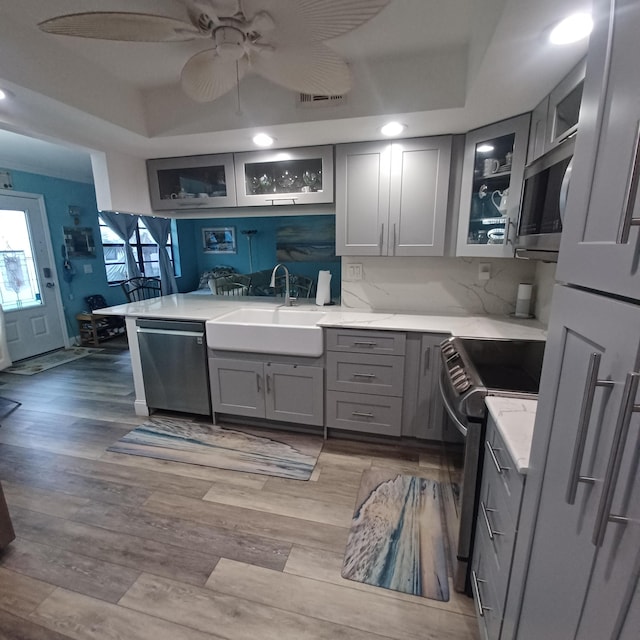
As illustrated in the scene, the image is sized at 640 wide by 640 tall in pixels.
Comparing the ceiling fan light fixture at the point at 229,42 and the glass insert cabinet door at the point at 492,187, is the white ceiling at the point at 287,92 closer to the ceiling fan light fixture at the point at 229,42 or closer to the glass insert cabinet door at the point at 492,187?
the glass insert cabinet door at the point at 492,187

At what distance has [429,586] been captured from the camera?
1.47m

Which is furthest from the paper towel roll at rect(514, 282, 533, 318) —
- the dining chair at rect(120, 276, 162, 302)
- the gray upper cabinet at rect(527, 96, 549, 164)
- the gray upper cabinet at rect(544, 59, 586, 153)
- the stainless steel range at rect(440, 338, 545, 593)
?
the dining chair at rect(120, 276, 162, 302)

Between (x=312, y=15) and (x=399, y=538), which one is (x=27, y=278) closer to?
(x=312, y=15)

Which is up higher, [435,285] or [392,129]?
[392,129]

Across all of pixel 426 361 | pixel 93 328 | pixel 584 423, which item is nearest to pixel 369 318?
pixel 426 361

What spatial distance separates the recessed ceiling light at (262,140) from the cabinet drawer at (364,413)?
1.86m

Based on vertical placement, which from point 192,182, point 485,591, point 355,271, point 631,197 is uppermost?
point 192,182

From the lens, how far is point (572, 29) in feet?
3.80

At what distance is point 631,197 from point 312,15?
1.13m

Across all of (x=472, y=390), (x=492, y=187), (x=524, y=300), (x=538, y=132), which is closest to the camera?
(x=472, y=390)

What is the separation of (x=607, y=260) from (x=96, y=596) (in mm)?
2137

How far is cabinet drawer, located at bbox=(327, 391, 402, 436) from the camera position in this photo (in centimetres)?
237

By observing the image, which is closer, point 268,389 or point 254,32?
point 254,32

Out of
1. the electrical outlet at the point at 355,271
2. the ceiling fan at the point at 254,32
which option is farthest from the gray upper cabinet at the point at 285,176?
the ceiling fan at the point at 254,32
